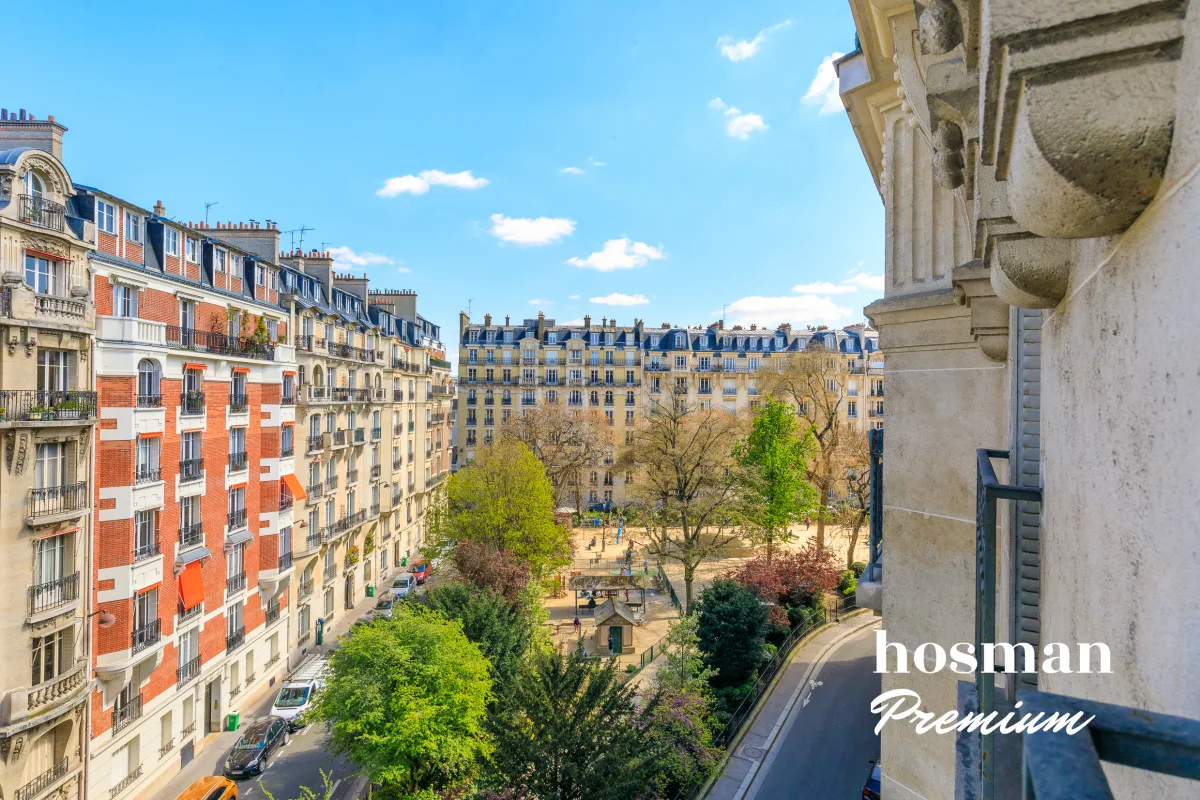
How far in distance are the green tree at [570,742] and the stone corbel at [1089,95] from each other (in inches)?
481

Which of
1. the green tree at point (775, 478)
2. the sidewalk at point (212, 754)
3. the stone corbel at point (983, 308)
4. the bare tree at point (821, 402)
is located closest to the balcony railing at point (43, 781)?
the sidewalk at point (212, 754)

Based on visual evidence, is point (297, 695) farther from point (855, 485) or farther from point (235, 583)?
point (855, 485)

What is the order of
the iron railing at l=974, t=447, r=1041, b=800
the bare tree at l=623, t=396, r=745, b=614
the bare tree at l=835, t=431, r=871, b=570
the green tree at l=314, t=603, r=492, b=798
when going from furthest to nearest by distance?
the bare tree at l=835, t=431, r=871, b=570
the bare tree at l=623, t=396, r=745, b=614
the green tree at l=314, t=603, r=492, b=798
the iron railing at l=974, t=447, r=1041, b=800

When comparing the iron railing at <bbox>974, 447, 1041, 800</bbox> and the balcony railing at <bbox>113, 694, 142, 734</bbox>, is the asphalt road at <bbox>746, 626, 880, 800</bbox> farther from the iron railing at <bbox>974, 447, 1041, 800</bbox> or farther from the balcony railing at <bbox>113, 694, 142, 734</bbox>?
the balcony railing at <bbox>113, 694, 142, 734</bbox>

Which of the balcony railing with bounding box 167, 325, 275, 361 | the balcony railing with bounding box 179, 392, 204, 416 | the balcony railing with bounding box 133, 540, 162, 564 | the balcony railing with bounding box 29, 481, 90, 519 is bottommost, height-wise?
the balcony railing with bounding box 133, 540, 162, 564

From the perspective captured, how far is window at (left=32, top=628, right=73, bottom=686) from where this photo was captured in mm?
14516

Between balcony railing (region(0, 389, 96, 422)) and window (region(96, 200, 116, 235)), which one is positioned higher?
window (region(96, 200, 116, 235))

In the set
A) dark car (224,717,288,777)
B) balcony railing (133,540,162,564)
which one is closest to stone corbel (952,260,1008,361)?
balcony railing (133,540,162,564)

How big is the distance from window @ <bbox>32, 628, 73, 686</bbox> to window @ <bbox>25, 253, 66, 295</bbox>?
7.84 metres

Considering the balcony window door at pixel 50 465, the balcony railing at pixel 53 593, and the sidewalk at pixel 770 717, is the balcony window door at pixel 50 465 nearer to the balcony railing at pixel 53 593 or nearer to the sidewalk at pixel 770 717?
the balcony railing at pixel 53 593

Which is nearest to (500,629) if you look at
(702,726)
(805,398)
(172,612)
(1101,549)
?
(702,726)

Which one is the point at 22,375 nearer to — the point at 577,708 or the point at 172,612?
the point at 172,612

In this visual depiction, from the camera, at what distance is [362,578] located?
1331 inches

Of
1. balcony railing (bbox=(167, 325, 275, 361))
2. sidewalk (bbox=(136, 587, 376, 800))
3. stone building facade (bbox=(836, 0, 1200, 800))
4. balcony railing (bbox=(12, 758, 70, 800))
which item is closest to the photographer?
stone building facade (bbox=(836, 0, 1200, 800))
